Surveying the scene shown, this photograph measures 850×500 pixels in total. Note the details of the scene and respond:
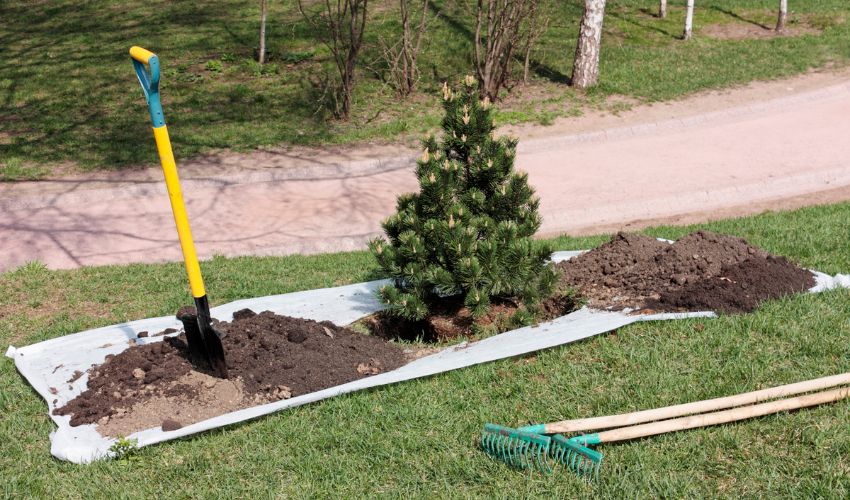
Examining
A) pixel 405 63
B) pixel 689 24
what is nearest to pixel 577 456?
pixel 405 63

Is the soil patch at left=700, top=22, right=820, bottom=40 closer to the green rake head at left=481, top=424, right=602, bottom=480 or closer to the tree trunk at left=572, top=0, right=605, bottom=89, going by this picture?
the tree trunk at left=572, top=0, right=605, bottom=89

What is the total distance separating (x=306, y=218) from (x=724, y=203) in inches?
173

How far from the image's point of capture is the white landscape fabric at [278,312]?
14.4 feet

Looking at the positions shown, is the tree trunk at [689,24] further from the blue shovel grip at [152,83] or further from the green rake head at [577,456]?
the green rake head at [577,456]

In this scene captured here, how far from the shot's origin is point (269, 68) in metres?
14.2

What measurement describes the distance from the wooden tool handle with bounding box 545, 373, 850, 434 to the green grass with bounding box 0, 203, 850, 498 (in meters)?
0.11

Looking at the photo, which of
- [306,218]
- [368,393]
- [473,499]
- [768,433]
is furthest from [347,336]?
[306,218]

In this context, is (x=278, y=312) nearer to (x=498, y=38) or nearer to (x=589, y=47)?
(x=498, y=38)

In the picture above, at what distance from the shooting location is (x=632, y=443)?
4.03 meters

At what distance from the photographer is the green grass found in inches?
150

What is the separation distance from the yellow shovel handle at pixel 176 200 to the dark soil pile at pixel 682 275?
8.01 feet

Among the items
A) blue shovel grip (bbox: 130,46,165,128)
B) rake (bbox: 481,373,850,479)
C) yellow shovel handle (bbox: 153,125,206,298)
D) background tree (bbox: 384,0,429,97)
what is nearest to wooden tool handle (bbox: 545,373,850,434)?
rake (bbox: 481,373,850,479)

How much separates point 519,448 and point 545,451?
12cm

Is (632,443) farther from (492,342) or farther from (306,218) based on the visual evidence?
(306,218)
